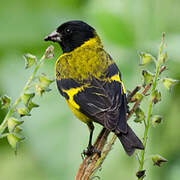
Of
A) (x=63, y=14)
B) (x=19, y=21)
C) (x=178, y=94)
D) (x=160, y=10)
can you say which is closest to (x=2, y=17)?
(x=19, y=21)

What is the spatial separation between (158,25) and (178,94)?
527 millimetres

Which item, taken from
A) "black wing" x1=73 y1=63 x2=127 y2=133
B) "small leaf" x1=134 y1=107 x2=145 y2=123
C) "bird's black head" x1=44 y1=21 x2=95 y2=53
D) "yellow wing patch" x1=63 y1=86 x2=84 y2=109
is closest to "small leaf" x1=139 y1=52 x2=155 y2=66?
"small leaf" x1=134 y1=107 x2=145 y2=123

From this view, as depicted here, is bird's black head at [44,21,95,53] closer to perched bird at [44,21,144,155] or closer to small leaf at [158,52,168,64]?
perched bird at [44,21,144,155]

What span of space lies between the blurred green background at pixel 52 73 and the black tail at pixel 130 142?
0.55 meters

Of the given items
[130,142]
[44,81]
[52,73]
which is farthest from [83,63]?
[44,81]

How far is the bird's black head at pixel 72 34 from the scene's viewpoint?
126 inches

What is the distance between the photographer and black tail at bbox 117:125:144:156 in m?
1.84

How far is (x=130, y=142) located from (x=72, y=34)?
145 cm

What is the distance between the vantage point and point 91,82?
256 centimetres

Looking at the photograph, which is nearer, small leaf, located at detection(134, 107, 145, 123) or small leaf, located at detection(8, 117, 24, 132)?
small leaf, located at detection(8, 117, 24, 132)

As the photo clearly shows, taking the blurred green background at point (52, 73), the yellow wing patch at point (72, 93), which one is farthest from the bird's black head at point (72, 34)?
the yellow wing patch at point (72, 93)

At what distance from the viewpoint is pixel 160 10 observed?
3.08m

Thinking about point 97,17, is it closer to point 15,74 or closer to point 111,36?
point 111,36

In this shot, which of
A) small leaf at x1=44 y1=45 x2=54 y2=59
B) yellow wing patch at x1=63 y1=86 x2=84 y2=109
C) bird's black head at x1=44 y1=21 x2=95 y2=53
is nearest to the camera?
small leaf at x1=44 y1=45 x2=54 y2=59
